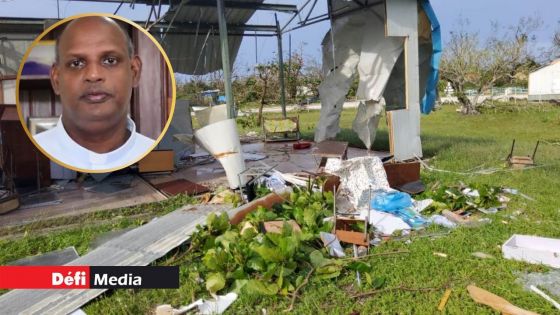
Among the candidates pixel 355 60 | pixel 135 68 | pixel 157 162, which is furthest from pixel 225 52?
pixel 355 60

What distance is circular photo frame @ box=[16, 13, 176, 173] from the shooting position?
5023 mm

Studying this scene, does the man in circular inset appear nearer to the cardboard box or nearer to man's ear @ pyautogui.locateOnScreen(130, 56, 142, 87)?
man's ear @ pyautogui.locateOnScreen(130, 56, 142, 87)

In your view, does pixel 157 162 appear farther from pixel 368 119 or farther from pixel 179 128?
pixel 368 119

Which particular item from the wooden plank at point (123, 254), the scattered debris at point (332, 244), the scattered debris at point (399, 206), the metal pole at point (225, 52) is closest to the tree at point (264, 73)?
the metal pole at point (225, 52)

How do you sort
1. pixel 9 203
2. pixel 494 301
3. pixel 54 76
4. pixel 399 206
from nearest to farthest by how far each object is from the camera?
pixel 494 301, pixel 399 206, pixel 9 203, pixel 54 76

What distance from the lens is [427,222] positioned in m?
4.50

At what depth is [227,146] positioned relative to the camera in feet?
18.6

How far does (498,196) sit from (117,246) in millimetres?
4534

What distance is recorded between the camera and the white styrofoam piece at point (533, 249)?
11.2 ft

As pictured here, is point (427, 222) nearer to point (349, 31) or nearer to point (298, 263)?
point (298, 263)

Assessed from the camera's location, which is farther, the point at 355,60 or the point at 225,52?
the point at 355,60

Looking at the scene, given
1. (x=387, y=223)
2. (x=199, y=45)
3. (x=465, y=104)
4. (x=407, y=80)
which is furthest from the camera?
(x=465, y=104)

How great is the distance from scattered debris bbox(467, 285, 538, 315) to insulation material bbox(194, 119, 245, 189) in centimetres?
335

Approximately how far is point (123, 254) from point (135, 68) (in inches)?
109
